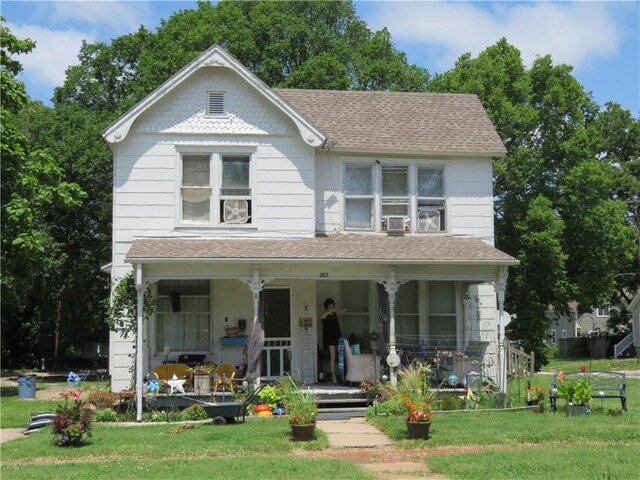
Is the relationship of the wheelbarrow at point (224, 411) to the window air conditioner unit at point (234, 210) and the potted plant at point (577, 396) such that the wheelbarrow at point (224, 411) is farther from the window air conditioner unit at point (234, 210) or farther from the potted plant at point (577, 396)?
the potted plant at point (577, 396)

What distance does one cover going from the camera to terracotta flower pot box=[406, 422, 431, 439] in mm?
13078

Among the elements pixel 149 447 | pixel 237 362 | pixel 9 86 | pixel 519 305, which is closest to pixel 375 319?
pixel 237 362

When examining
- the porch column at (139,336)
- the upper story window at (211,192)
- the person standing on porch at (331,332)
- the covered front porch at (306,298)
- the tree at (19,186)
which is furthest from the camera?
the tree at (19,186)

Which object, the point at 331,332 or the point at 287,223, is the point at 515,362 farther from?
the point at 287,223

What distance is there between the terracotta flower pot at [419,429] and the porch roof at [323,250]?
5.42 meters

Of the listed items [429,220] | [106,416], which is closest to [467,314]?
[429,220]

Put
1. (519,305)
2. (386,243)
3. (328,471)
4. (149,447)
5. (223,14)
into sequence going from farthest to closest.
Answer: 1. (223,14)
2. (519,305)
3. (386,243)
4. (149,447)
5. (328,471)

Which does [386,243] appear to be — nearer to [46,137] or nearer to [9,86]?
[9,86]

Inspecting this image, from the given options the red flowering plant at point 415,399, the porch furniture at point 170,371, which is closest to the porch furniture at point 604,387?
the red flowering plant at point 415,399

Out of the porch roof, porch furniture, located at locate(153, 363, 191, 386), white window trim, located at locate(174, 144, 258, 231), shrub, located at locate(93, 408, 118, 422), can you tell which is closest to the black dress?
the porch roof

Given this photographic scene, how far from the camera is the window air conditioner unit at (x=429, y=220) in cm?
2083

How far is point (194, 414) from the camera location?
53.2ft

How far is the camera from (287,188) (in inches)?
776

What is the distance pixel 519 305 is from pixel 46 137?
20.9m
